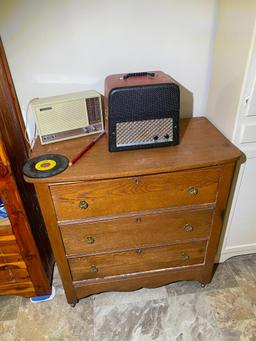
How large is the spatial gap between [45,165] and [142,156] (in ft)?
1.26

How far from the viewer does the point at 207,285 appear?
58.9 inches

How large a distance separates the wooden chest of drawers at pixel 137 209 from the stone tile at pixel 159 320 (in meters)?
0.13

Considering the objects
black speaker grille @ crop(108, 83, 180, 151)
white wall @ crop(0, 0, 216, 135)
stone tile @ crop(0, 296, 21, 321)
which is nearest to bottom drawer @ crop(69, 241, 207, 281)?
stone tile @ crop(0, 296, 21, 321)

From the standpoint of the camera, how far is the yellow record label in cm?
100

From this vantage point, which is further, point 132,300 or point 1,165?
point 132,300

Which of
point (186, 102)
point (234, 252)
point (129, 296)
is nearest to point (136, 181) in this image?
point (186, 102)

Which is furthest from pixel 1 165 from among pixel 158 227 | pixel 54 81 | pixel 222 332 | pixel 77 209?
pixel 222 332

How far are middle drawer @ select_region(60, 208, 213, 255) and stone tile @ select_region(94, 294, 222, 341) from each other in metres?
0.41

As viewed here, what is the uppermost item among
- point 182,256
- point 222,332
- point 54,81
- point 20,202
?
point 54,81

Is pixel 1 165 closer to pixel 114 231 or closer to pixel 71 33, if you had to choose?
pixel 114 231

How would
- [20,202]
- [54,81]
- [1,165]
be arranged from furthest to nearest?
[54,81] < [20,202] < [1,165]

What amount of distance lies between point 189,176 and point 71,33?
2.64 ft

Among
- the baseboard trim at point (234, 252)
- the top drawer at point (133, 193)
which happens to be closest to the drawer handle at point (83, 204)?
the top drawer at point (133, 193)

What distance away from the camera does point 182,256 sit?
4.33ft
